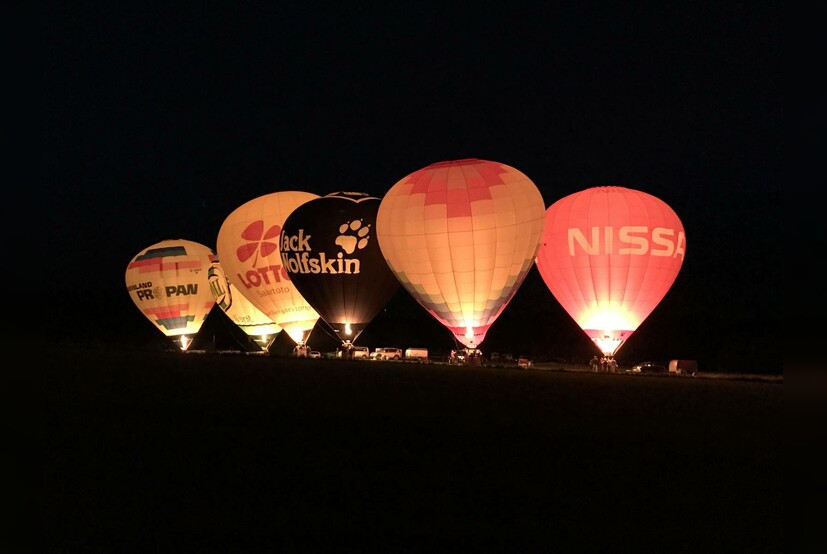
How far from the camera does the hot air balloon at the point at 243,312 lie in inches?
1128

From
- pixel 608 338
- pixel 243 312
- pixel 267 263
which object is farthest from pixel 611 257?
pixel 243 312

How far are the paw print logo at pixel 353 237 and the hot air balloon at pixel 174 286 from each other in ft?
33.9

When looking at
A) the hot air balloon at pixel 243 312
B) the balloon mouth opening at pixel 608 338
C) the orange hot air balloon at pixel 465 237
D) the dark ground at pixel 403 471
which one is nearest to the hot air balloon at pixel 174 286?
the hot air balloon at pixel 243 312

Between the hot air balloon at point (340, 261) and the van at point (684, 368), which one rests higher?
the hot air balloon at point (340, 261)

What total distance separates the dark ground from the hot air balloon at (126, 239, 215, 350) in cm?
1906

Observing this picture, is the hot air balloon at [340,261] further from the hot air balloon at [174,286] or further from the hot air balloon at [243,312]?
the hot air balloon at [174,286]

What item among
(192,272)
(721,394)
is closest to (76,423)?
(721,394)

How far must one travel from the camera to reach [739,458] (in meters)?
7.40

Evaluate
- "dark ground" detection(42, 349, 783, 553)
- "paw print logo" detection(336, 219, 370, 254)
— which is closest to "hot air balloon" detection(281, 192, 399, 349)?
"paw print logo" detection(336, 219, 370, 254)

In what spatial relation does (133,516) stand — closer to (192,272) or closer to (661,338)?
(192,272)

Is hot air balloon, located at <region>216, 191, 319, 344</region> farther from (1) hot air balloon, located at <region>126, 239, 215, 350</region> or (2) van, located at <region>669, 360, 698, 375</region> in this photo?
(2) van, located at <region>669, 360, 698, 375</region>

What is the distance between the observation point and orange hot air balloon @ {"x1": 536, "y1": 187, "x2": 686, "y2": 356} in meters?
20.3

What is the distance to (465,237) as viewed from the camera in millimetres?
18734

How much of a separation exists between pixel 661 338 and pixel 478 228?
18.7 metres
